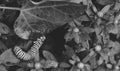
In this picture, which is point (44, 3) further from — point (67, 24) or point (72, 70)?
point (72, 70)

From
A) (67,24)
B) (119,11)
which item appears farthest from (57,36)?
(119,11)

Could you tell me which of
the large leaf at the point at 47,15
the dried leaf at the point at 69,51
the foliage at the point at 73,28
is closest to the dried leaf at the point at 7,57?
the foliage at the point at 73,28

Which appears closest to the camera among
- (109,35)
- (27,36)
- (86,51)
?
(27,36)

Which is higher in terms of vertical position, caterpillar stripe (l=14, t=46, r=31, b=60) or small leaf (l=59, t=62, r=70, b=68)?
caterpillar stripe (l=14, t=46, r=31, b=60)

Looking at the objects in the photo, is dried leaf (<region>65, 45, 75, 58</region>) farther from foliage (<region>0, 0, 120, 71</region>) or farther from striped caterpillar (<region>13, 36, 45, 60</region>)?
striped caterpillar (<region>13, 36, 45, 60</region>)

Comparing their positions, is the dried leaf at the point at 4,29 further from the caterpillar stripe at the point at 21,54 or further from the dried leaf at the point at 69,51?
the dried leaf at the point at 69,51

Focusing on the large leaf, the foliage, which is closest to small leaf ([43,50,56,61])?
the foliage
